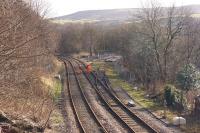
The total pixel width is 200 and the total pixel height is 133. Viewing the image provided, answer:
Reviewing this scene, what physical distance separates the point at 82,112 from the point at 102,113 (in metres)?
1.40

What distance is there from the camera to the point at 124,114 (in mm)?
27719

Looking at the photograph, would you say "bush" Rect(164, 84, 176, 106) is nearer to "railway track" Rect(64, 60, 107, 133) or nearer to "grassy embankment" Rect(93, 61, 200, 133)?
"grassy embankment" Rect(93, 61, 200, 133)

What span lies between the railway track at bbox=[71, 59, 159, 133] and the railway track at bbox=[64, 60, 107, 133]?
1448mm

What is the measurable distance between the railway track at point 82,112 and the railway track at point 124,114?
4.75 ft

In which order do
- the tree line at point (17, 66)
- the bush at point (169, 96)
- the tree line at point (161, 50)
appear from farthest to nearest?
the tree line at point (161, 50), the bush at point (169, 96), the tree line at point (17, 66)

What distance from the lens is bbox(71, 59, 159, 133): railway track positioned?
2298 cm

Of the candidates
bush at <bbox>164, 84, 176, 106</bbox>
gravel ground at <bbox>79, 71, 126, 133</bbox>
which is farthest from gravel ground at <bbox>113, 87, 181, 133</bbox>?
bush at <bbox>164, 84, 176, 106</bbox>

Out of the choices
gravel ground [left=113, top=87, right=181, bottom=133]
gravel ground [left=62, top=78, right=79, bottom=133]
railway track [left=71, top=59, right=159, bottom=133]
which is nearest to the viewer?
gravel ground [left=113, top=87, right=181, bottom=133]

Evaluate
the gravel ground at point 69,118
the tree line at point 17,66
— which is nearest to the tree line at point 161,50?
the gravel ground at point 69,118

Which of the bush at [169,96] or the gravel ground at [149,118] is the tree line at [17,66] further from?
the bush at [169,96]

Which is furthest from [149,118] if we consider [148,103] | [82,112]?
[148,103]

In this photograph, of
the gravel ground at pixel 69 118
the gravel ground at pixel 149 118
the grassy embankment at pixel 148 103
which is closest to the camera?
the gravel ground at pixel 149 118

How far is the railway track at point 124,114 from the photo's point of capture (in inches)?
905

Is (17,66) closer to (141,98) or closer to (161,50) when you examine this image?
(141,98)
